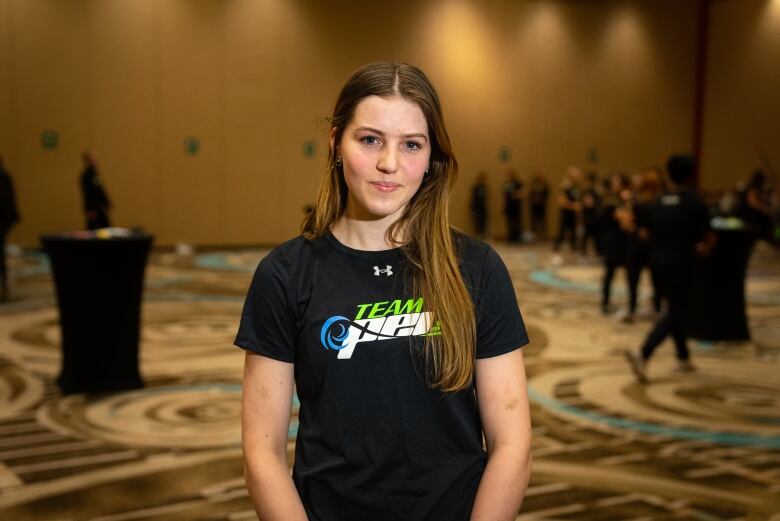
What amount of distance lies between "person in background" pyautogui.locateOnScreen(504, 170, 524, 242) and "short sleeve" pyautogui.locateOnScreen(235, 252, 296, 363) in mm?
18900

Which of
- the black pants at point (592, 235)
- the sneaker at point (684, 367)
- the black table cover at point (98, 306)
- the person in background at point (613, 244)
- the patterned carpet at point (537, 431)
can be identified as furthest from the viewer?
the black pants at point (592, 235)

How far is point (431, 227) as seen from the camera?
5.65 feet

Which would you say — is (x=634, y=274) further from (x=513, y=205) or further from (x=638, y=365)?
(x=513, y=205)

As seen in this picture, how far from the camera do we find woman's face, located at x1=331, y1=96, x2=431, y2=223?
163cm

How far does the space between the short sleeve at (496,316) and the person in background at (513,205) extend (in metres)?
18.8

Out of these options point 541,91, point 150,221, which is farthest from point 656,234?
point 541,91

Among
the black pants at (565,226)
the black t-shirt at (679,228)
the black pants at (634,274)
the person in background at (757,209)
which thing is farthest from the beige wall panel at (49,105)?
the person in background at (757,209)

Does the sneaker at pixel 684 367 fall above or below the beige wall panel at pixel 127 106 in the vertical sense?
below

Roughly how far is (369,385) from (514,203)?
1899 cm

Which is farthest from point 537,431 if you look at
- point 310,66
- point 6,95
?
point 310,66

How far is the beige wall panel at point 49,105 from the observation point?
16078 millimetres

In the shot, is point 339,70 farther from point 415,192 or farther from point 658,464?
point 415,192

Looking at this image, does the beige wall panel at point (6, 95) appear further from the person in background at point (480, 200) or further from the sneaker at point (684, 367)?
the sneaker at point (684, 367)

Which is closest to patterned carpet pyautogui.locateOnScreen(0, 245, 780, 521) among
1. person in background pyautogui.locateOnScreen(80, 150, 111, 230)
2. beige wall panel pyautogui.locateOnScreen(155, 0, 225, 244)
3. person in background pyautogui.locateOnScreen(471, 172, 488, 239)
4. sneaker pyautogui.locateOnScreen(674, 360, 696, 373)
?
sneaker pyautogui.locateOnScreen(674, 360, 696, 373)
